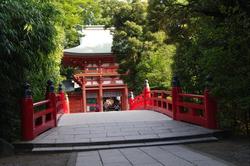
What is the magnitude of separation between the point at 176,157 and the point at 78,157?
1.71 m

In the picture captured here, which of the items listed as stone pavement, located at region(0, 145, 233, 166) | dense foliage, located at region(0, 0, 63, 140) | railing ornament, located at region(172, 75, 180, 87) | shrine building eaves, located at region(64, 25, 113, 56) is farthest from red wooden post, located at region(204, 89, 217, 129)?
shrine building eaves, located at region(64, 25, 113, 56)

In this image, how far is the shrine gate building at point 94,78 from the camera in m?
32.5

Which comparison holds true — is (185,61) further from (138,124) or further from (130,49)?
(130,49)

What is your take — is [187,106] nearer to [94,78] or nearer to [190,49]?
[190,49]

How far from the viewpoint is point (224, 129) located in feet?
27.5

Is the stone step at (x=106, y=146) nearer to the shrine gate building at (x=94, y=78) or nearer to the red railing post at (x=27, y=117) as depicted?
the red railing post at (x=27, y=117)

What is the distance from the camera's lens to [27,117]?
8016mm

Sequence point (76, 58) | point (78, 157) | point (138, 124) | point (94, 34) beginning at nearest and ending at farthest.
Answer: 1. point (78, 157)
2. point (138, 124)
3. point (76, 58)
4. point (94, 34)

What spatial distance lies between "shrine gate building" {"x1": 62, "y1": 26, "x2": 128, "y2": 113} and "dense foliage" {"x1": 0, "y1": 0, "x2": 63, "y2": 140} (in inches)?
922

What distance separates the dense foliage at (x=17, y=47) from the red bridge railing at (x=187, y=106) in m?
3.71

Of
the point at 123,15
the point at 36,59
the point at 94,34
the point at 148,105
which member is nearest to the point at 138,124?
the point at 36,59

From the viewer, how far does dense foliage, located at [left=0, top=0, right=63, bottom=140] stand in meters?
6.93

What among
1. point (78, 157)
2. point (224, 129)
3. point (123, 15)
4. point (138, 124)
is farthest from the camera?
point (123, 15)

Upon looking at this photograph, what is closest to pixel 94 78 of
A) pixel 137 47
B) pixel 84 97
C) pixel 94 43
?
pixel 84 97
